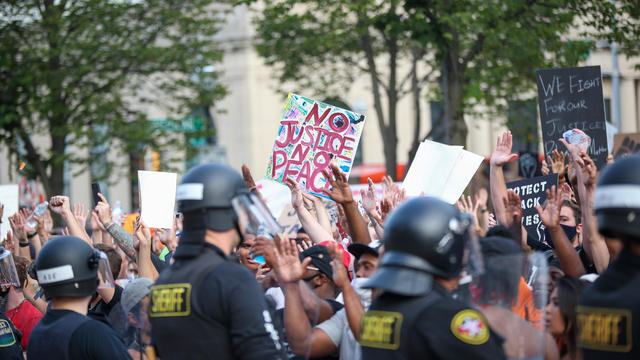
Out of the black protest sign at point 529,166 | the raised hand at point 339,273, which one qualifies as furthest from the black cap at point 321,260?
the black protest sign at point 529,166

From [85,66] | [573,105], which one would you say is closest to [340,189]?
[573,105]

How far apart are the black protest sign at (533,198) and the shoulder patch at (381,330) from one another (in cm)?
401

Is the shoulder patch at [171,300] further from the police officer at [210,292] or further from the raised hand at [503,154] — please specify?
the raised hand at [503,154]

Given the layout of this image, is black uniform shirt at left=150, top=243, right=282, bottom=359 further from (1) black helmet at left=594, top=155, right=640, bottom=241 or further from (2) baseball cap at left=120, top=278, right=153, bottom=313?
(1) black helmet at left=594, top=155, right=640, bottom=241

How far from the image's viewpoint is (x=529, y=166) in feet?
46.9

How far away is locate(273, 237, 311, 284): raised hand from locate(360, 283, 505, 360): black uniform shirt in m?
0.75

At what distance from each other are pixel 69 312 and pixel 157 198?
2.86m

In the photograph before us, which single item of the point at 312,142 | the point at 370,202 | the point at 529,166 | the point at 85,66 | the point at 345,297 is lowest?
the point at 529,166

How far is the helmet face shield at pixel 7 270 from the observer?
6094 mm

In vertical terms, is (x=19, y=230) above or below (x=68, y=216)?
below

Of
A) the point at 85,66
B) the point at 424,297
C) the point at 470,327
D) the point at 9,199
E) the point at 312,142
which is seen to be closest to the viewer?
the point at 470,327

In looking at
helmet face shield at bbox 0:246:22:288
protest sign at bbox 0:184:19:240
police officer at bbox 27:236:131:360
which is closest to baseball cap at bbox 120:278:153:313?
police officer at bbox 27:236:131:360

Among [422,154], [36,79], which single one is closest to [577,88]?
[422,154]

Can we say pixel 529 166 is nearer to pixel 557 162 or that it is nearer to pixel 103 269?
pixel 557 162
